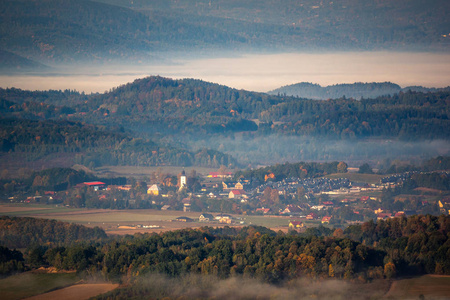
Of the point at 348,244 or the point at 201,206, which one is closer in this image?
the point at 348,244

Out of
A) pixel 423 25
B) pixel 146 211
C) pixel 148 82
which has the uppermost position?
pixel 423 25

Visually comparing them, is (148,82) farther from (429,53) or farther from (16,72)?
(429,53)

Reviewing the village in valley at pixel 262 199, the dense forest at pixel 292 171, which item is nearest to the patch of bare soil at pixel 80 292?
the village in valley at pixel 262 199

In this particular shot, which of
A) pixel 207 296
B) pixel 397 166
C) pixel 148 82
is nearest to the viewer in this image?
pixel 207 296

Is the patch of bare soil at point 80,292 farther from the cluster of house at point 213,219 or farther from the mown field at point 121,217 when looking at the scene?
the cluster of house at point 213,219

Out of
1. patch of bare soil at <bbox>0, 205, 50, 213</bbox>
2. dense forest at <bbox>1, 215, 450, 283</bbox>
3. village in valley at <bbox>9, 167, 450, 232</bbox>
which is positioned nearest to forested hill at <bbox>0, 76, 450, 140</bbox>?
village in valley at <bbox>9, 167, 450, 232</bbox>

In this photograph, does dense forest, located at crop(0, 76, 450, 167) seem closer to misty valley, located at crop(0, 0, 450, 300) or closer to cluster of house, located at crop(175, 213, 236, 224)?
misty valley, located at crop(0, 0, 450, 300)

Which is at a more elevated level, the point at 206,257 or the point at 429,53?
the point at 429,53

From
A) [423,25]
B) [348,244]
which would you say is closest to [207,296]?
[348,244]
